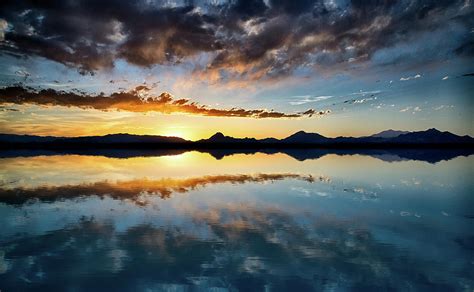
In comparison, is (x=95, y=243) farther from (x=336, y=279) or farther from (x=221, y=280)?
(x=336, y=279)

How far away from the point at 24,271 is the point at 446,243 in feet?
46.5

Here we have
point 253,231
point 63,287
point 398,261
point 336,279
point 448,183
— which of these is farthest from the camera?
point 448,183

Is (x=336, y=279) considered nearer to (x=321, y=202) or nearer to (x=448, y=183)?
(x=321, y=202)

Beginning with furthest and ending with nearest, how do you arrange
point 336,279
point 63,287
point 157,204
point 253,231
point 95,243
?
point 157,204
point 253,231
point 95,243
point 336,279
point 63,287

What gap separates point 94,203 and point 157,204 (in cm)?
385

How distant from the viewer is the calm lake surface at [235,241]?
9.38m

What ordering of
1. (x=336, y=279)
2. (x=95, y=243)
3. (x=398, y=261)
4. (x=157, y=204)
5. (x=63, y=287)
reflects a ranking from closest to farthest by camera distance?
(x=63, y=287) → (x=336, y=279) → (x=398, y=261) → (x=95, y=243) → (x=157, y=204)

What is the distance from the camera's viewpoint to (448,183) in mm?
31109

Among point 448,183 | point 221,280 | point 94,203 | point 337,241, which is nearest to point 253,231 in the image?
point 337,241

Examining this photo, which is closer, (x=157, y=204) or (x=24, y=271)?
(x=24, y=271)

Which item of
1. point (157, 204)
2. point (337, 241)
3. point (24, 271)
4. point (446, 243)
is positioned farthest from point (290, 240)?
point (157, 204)

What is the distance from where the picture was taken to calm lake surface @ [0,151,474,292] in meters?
9.38

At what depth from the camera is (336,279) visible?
9.50m

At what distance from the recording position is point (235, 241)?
12977 millimetres
